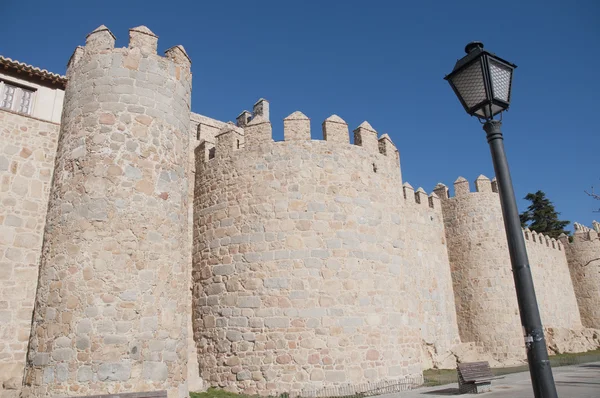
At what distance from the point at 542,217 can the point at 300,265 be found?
39.0 m

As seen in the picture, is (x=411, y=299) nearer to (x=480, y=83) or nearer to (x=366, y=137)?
(x=366, y=137)

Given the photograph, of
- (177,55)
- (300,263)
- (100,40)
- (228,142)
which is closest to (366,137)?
(228,142)

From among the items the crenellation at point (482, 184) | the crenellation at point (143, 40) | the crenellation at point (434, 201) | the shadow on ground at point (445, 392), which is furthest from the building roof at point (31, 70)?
the crenellation at point (482, 184)

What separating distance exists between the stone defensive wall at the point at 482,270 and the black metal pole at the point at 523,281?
16.6 metres

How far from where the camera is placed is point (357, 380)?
35.0ft

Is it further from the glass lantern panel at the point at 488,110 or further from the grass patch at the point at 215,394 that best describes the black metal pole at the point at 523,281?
the grass patch at the point at 215,394

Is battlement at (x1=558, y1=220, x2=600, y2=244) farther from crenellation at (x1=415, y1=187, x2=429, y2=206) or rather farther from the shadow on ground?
the shadow on ground

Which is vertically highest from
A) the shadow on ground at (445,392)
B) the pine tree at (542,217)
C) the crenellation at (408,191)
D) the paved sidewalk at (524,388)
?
the pine tree at (542,217)

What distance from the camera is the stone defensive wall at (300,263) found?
422 inches

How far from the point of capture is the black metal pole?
341 centimetres

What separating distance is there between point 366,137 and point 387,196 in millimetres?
1793

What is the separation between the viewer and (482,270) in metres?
19.3

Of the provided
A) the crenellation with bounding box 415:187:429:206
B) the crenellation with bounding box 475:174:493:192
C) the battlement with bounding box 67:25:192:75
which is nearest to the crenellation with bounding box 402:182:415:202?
the crenellation with bounding box 415:187:429:206

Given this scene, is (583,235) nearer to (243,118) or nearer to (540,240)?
(540,240)
